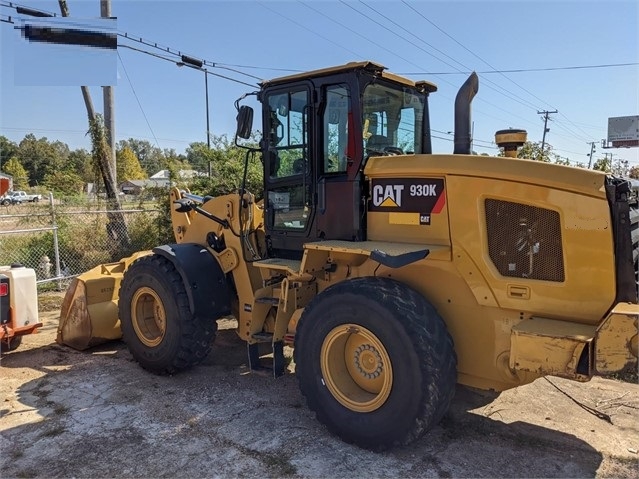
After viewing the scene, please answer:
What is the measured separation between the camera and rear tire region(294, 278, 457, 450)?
332 cm

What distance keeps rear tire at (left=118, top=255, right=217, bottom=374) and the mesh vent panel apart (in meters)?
2.91

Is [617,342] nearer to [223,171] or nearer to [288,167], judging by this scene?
[288,167]

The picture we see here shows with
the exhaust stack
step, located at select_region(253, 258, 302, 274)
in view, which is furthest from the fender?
the exhaust stack

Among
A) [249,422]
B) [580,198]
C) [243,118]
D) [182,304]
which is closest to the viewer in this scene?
[580,198]

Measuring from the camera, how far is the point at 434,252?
3.60 metres

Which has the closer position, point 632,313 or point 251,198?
point 632,313

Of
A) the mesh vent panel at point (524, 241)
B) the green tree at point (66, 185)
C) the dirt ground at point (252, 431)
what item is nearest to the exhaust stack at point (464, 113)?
the mesh vent panel at point (524, 241)

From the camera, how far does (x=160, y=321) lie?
529 centimetres

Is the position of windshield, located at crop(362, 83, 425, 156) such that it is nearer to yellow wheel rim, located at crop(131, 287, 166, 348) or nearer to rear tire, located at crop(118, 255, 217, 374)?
rear tire, located at crop(118, 255, 217, 374)

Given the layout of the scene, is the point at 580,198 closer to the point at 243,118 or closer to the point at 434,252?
the point at 434,252

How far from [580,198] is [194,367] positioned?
13.1 ft

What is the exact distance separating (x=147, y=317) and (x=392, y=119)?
3.21 m

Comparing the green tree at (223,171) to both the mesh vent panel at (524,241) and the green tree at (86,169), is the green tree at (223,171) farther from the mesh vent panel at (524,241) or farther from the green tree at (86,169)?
the mesh vent panel at (524,241)

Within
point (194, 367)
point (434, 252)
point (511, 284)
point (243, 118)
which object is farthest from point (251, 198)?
point (511, 284)
